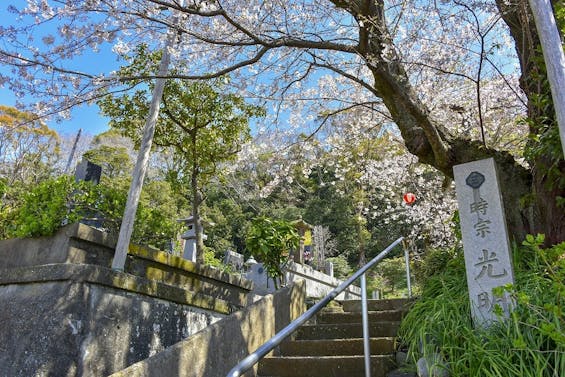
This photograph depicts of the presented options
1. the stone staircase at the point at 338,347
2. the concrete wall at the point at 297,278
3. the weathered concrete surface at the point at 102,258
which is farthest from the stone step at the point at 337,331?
the concrete wall at the point at 297,278

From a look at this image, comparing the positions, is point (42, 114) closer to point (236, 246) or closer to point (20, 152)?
point (20, 152)

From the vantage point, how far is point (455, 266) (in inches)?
159

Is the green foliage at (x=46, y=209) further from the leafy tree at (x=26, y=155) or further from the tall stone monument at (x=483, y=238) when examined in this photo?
the leafy tree at (x=26, y=155)

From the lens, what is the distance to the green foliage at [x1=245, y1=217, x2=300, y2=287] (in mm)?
5898

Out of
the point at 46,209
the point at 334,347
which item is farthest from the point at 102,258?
the point at 334,347

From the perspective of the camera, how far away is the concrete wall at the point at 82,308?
348 centimetres

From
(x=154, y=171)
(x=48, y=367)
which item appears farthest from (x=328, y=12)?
(x=154, y=171)

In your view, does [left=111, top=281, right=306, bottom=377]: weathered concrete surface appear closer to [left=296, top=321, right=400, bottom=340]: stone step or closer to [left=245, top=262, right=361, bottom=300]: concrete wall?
[left=296, top=321, right=400, bottom=340]: stone step

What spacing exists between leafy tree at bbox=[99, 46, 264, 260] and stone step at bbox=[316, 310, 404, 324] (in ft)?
10.7

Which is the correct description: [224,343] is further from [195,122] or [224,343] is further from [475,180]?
[195,122]

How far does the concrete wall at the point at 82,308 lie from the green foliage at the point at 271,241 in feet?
4.01

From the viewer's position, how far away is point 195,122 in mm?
7750

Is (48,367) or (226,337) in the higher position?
(226,337)

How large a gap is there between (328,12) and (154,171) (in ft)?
59.1
